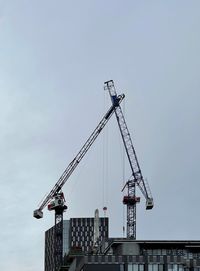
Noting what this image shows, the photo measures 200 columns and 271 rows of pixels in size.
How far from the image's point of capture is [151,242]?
19588 cm

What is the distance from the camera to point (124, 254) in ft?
613

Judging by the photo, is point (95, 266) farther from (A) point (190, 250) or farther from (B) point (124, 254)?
(A) point (190, 250)

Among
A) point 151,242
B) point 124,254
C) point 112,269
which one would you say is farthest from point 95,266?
point 151,242

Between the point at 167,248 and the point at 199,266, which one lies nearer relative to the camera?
the point at 199,266

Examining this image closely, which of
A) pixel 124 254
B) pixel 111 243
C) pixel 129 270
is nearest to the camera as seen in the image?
pixel 129 270

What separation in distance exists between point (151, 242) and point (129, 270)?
82.9ft

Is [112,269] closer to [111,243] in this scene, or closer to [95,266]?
[95,266]

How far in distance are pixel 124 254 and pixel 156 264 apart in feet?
49.1

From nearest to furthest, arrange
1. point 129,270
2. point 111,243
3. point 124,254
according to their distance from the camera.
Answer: point 129,270, point 124,254, point 111,243

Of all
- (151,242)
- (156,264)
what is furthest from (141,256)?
(151,242)

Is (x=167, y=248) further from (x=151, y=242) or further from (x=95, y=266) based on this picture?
(x=95, y=266)

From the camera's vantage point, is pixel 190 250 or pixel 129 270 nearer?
pixel 129 270

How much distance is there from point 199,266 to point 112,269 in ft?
70.5

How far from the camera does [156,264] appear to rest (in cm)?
17362
